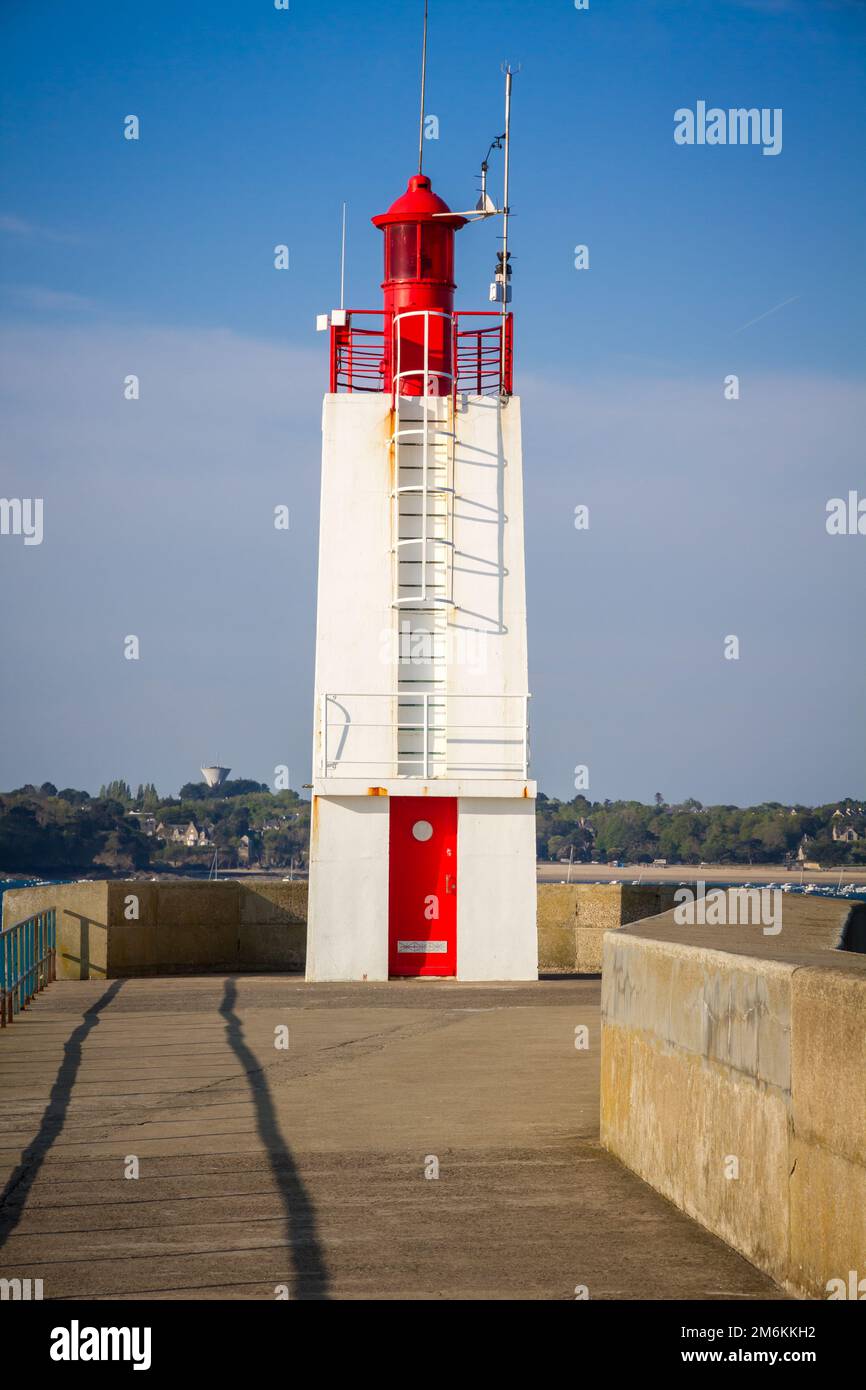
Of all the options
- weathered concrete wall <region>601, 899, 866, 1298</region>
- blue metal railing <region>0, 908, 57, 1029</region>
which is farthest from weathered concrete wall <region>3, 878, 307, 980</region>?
weathered concrete wall <region>601, 899, 866, 1298</region>

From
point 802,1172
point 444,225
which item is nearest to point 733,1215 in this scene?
point 802,1172

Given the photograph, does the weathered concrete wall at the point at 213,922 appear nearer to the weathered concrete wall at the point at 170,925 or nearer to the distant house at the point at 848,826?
the weathered concrete wall at the point at 170,925

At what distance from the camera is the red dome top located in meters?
22.2

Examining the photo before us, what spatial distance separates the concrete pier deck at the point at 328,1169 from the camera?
6.89m

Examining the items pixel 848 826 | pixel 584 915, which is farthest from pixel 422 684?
pixel 848 826

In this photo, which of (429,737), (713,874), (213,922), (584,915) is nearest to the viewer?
(429,737)

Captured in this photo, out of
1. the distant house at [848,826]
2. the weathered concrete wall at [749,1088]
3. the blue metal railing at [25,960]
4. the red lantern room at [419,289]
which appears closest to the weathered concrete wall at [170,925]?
the blue metal railing at [25,960]

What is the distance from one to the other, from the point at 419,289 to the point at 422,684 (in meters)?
5.46

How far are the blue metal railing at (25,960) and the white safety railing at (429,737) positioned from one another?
14.1ft

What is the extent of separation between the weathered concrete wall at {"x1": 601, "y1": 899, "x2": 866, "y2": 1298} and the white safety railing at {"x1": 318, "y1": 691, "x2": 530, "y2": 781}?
36.1ft

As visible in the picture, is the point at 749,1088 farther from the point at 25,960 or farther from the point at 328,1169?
the point at 25,960

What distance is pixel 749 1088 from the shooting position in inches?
273

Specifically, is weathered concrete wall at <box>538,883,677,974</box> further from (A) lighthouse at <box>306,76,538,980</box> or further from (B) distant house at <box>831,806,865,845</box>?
(B) distant house at <box>831,806,865,845</box>

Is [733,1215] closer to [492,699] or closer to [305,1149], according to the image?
[305,1149]
